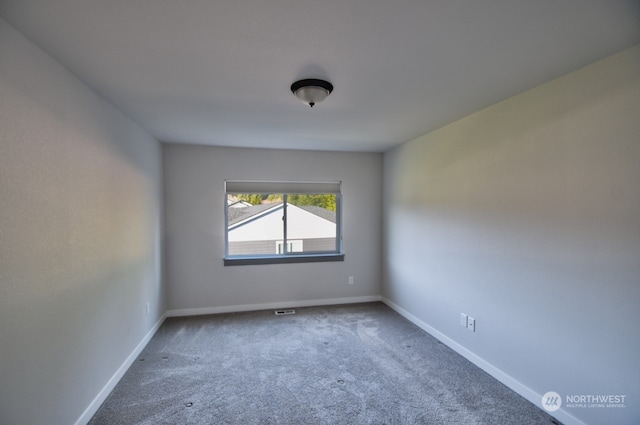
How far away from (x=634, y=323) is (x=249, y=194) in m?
3.78

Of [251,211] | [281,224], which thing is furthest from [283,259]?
[251,211]

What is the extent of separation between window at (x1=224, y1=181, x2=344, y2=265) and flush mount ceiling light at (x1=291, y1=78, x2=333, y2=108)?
2.24m

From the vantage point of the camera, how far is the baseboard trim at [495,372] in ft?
6.43

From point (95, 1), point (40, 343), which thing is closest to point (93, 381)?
point (40, 343)

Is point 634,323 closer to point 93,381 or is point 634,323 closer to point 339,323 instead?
point 339,323

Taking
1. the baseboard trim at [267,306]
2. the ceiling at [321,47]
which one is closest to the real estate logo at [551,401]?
the ceiling at [321,47]

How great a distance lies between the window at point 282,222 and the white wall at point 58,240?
1546mm

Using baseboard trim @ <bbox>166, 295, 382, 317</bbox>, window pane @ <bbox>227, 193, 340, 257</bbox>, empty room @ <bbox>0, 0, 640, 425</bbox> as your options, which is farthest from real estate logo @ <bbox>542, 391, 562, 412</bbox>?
window pane @ <bbox>227, 193, 340, 257</bbox>

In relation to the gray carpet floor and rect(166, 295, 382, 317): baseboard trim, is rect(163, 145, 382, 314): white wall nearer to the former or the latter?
rect(166, 295, 382, 317): baseboard trim

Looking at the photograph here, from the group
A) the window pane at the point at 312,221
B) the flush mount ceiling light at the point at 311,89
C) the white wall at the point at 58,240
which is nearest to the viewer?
the white wall at the point at 58,240

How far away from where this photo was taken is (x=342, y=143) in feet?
12.5

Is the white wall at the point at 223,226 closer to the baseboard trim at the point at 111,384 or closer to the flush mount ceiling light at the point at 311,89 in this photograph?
the baseboard trim at the point at 111,384

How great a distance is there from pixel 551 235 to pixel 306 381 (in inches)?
84.1

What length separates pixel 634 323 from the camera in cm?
163
